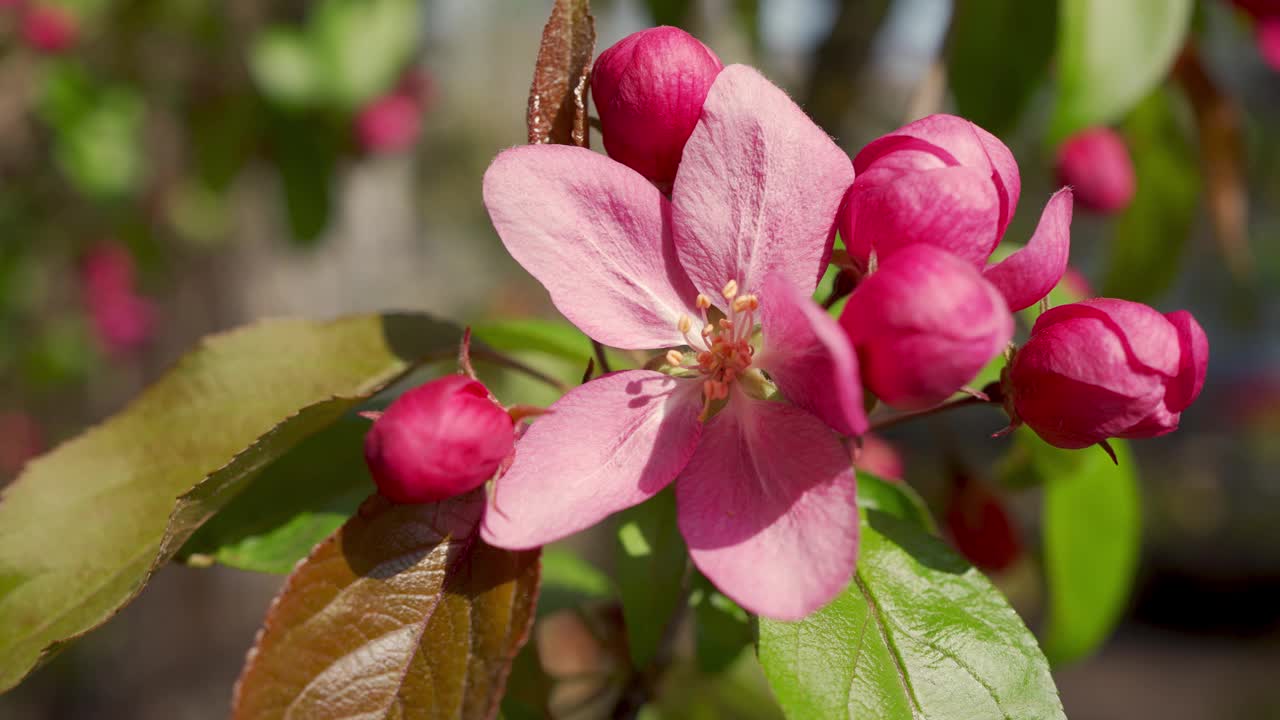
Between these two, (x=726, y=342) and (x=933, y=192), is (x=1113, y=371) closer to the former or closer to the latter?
(x=933, y=192)

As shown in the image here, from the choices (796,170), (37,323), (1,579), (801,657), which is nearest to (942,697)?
(801,657)

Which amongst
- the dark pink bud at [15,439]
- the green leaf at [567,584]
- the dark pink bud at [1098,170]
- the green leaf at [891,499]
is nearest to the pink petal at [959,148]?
the green leaf at [891,499]

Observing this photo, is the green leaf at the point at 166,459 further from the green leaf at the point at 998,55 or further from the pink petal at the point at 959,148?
the green leaf at the point at 998,55

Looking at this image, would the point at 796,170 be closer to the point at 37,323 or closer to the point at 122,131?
the point at 122,131

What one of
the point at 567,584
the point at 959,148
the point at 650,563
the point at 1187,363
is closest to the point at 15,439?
the point at 567,584

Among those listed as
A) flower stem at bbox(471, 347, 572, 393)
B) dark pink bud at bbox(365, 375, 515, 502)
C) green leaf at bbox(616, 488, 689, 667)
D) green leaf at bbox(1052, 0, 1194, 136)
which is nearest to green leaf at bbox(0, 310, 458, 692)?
flower stem at bbox(471, 347, 572, 393)

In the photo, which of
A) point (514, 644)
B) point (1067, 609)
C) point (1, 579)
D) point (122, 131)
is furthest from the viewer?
point (122, 131)
